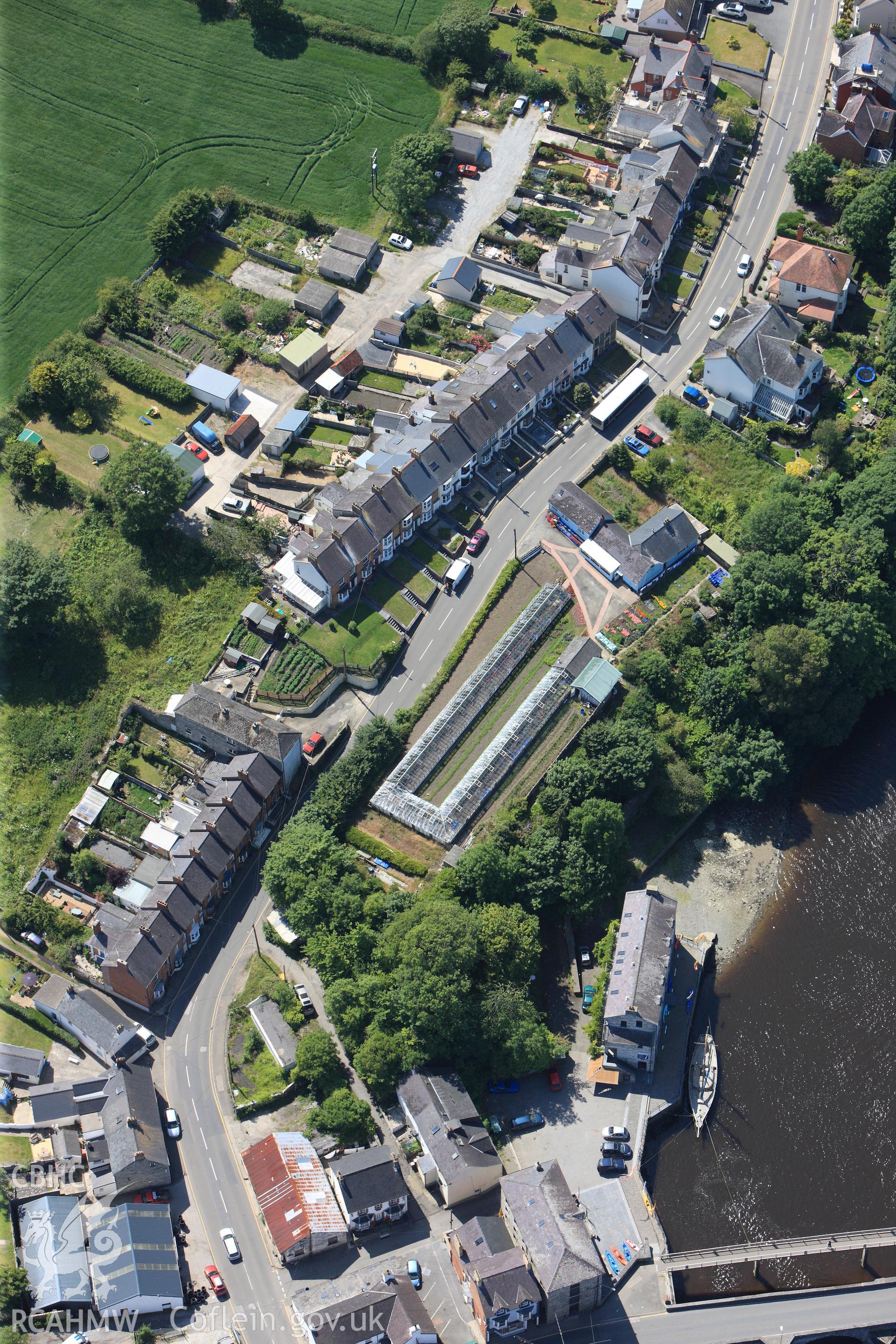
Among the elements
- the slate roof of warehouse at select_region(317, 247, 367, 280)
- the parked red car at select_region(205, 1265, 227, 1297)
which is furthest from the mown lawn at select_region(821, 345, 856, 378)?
the parked red car at select_region(205, 1265, 227, 1297)

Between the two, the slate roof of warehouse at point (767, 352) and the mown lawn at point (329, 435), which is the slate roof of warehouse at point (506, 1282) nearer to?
the mown lawn at point (329, 435)

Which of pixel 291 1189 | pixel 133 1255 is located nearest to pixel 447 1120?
pixel 291 1189

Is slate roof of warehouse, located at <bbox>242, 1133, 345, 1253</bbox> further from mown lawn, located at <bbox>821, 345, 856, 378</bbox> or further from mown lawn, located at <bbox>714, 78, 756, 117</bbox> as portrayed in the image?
mown lawn, located at <bbox>714, 78, 756, 117</bbox>

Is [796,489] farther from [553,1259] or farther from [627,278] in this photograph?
[553,1259]

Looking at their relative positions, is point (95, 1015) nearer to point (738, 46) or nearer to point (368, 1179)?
point (368, 1179)

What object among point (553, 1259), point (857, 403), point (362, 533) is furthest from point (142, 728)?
point (857, 403)

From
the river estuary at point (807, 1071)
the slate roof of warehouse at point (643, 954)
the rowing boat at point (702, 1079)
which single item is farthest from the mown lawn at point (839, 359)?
the rowing boat at point (702, 1079)
